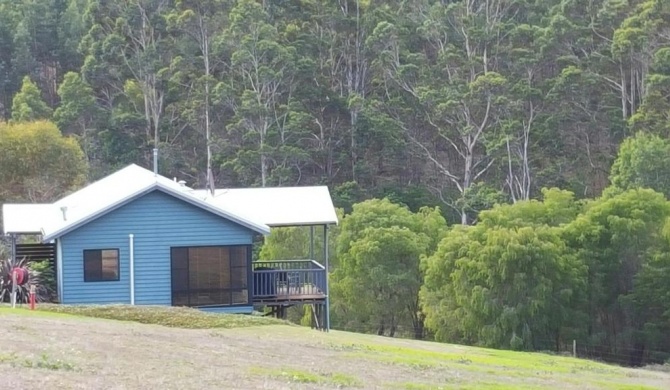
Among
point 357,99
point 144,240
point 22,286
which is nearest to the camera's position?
point 22,286

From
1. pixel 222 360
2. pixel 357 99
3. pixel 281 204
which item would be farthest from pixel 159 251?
pixel 357 99

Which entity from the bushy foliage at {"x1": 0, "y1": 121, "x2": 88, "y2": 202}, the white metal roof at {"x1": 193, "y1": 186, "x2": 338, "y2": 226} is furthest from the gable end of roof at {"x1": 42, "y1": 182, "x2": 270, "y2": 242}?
the bushy foliage at {"x1": 0, "y1": 121, "x2": 88, "y2": 202}

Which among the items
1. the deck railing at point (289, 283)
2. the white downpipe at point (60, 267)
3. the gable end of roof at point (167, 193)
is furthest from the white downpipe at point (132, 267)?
the deck railing at point (289, 283)

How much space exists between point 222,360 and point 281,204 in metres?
15.2

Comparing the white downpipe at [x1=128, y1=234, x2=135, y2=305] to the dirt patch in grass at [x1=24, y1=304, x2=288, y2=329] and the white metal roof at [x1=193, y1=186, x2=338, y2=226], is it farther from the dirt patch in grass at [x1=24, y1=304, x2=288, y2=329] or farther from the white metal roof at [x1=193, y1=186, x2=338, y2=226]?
the dirt patch in grass at [x1=24, y1=304, x2=288, y2=329]

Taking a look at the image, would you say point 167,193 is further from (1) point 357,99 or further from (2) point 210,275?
(1) point 357,99

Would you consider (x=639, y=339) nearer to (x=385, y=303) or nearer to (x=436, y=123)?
(x=385, y=303)

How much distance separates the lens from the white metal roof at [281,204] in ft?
98.1

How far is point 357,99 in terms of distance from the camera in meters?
65.1

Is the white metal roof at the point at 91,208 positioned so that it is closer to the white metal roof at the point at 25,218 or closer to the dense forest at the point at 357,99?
the white metal roof at the point at 25,218

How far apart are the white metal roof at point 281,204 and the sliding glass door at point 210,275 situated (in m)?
1.17

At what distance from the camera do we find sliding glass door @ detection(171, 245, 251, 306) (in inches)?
1125

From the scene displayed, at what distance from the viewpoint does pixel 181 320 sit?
23.1 m

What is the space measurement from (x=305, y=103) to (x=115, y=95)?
12.2 m
